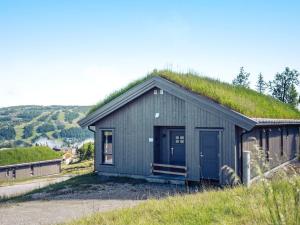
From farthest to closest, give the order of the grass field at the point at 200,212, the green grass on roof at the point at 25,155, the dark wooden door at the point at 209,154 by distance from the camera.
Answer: the green grass on roof at the point at 25,155 → the dark wooden door at the point at 209,154 → the grass field at the point at 200,212

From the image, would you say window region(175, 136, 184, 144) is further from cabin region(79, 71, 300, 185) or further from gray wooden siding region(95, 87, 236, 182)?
gray wooden siding region(95, 87, 236, 182)

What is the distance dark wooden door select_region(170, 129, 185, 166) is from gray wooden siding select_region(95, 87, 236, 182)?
1085 millimetres

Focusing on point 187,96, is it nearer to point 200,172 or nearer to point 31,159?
point 200,172

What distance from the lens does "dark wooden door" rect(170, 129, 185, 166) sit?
17.3 meters

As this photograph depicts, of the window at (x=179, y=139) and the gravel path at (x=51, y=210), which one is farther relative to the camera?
the window at (x=179, y=139)

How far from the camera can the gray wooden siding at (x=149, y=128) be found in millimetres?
14836

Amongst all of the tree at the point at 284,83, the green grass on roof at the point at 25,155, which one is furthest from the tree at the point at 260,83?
the green grass on roof at the point at 25,155

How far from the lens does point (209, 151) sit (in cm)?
1526

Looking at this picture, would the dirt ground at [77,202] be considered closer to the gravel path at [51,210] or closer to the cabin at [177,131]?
the gravel path at [51,210]

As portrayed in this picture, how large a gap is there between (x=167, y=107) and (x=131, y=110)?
7.28 feet

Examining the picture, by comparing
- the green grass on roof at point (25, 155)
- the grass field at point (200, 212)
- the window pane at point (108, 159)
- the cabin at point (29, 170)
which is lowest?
the cabin at point (29, 170)

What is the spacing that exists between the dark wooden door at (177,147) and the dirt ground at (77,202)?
1983mm

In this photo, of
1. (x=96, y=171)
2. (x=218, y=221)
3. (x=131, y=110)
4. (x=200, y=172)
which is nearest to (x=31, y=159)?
(x=96, y=171)

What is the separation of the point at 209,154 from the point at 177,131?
2.66 meters
